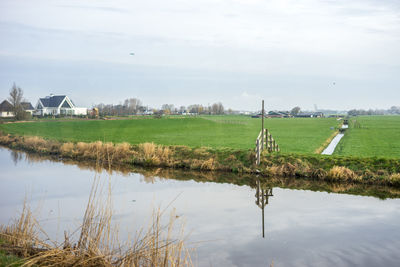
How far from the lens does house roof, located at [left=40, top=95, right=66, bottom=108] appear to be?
82.7m

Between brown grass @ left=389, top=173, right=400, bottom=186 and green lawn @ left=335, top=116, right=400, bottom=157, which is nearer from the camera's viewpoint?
brown grass @ left=389, top=173, right=400, bottom=186

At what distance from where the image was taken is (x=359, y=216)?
566 inches

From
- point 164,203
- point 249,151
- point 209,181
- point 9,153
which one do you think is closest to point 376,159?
point 249,151

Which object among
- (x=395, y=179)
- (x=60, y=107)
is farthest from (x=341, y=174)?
(x=60, y=107)

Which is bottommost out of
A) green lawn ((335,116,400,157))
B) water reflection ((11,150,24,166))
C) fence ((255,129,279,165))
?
water reflection ((11,150,24,166))

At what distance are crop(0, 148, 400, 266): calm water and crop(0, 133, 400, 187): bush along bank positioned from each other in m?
2.90

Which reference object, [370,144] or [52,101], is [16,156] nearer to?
[370,144]

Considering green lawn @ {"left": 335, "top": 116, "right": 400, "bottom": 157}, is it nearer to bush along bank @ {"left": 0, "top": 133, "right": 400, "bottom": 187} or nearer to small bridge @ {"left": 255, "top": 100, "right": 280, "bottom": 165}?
bush along bank @ {"left": 0, "top": 133, "right": 400, "bottom": 187}

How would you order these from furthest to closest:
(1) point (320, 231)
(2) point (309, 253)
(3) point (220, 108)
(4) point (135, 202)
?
(3) point (220, 108)
(4) point (135, 202)
(1) point (320, 231)
(2) point (309, 253)

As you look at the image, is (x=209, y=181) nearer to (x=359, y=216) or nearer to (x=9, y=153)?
(x=359, y=216)

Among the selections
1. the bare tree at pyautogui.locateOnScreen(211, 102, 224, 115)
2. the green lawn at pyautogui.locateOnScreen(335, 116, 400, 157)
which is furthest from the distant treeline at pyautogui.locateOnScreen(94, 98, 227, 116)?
the green lawn at pyautogui.locateOnScreen(335, 116, 400, 157)

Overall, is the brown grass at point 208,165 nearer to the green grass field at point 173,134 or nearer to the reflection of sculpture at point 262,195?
the reflection of sculpture at point 262,195

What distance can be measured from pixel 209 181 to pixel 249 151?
4909mm

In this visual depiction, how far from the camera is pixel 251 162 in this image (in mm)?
23766
